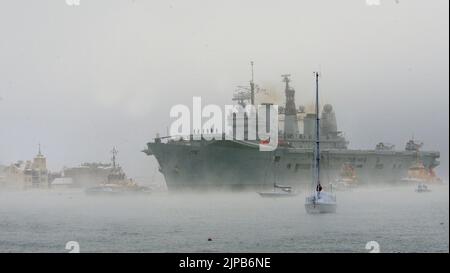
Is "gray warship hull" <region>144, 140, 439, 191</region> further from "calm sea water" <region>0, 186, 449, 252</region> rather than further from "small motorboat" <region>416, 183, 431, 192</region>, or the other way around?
"calm sea water" <region>0, 186, 449, 252</region>

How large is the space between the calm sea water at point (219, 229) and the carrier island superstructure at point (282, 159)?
14.7 m

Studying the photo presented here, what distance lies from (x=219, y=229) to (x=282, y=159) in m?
33.2

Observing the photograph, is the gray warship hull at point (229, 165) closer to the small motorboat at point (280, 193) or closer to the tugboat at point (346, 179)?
the tugboat at point (346, 179)

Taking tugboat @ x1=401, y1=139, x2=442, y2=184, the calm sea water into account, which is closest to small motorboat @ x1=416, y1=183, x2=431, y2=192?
tugboat @ x1=401, y1=139, x2=442, y2=184

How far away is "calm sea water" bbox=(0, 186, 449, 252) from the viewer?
24.2 m

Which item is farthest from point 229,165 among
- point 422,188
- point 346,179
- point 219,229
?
point 219,229

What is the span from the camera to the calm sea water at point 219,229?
79.4 feet

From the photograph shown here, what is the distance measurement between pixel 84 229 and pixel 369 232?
11.2 m

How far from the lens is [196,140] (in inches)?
2211

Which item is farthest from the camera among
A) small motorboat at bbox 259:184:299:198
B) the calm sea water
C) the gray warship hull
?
the gray warship hull

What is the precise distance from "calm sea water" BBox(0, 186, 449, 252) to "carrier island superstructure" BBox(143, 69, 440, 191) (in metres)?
14.7
